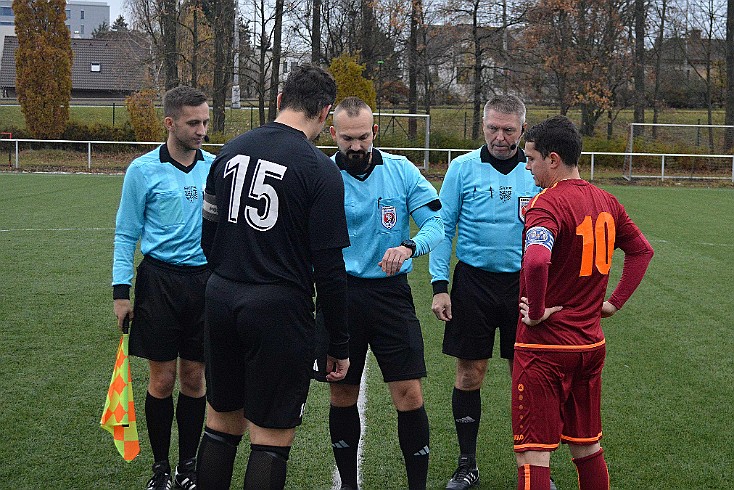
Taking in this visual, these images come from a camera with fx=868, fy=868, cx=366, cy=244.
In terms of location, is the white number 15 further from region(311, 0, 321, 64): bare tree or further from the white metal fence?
region(311, 0, 321, 64): bare tree

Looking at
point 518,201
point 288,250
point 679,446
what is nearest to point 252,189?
point 288,250

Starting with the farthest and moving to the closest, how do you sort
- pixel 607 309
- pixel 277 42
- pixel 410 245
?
1. pixel 277 42
2. pixel 410 245
3. pixel 607 309

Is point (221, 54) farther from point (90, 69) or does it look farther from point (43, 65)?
point (90, 69)

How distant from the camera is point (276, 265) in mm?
3186

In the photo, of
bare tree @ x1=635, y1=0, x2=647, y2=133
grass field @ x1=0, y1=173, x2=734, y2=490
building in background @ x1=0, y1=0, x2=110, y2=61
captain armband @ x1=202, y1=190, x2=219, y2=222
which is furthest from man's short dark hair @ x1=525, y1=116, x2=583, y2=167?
building in background @ x1=0, y1=0, x2=110, y2=61

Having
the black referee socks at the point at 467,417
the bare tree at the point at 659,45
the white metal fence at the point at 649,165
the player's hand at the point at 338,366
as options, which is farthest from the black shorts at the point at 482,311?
the bare tree at the point at 659,45

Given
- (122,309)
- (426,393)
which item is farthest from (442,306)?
(426,393)

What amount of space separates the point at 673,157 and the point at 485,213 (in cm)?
2527

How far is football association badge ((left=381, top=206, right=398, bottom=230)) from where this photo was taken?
4.25m

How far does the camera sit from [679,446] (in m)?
5.21

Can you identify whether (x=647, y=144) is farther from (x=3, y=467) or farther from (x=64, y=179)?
(x=3, y=467)

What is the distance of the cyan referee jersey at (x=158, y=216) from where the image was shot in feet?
14.6

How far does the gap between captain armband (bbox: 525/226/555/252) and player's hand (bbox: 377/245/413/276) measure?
739mm

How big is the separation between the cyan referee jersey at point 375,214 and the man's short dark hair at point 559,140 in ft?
2.90
